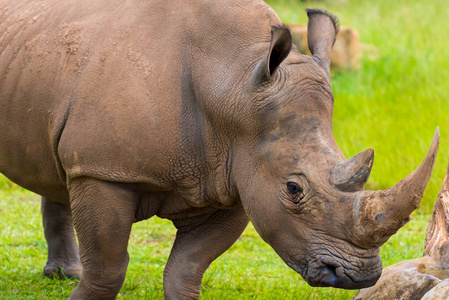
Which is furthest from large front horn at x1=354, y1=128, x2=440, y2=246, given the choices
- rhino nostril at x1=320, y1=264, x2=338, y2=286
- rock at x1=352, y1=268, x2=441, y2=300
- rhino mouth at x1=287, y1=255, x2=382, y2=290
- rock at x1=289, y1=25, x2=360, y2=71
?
rock at x1=289, y1=25, x2=360, y2=71

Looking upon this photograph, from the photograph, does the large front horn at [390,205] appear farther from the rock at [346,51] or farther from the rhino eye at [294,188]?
the rock at [346,51]

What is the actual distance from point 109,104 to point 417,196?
175 cm

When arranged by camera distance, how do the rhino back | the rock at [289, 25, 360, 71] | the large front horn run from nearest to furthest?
the large front horn → the rhino back → the rock at [289, 25, 360, 71]

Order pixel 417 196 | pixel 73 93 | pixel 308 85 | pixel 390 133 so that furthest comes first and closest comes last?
pixel 390 133 < pixel 73 93 < pixel 308 85 < pixel 417 196

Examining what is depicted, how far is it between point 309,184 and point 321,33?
3.59 ft

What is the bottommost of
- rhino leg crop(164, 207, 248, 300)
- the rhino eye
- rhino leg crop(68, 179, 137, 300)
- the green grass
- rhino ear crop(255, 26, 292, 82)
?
the green grass

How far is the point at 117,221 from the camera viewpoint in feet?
14.1

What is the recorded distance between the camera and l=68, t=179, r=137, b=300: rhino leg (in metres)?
4.28

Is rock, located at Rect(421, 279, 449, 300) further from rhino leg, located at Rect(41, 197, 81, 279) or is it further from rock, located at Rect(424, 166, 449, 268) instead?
rhino leg, located at Rect(41, 197, 81, 279)

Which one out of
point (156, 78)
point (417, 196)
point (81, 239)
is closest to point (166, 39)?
point (156, 78)

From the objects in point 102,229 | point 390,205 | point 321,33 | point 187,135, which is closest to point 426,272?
point 390,205

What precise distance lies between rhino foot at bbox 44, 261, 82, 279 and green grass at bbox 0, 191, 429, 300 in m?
0.07

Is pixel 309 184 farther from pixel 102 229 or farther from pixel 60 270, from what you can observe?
pixel 60 270

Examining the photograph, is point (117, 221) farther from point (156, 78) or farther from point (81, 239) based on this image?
point (156, 78)
